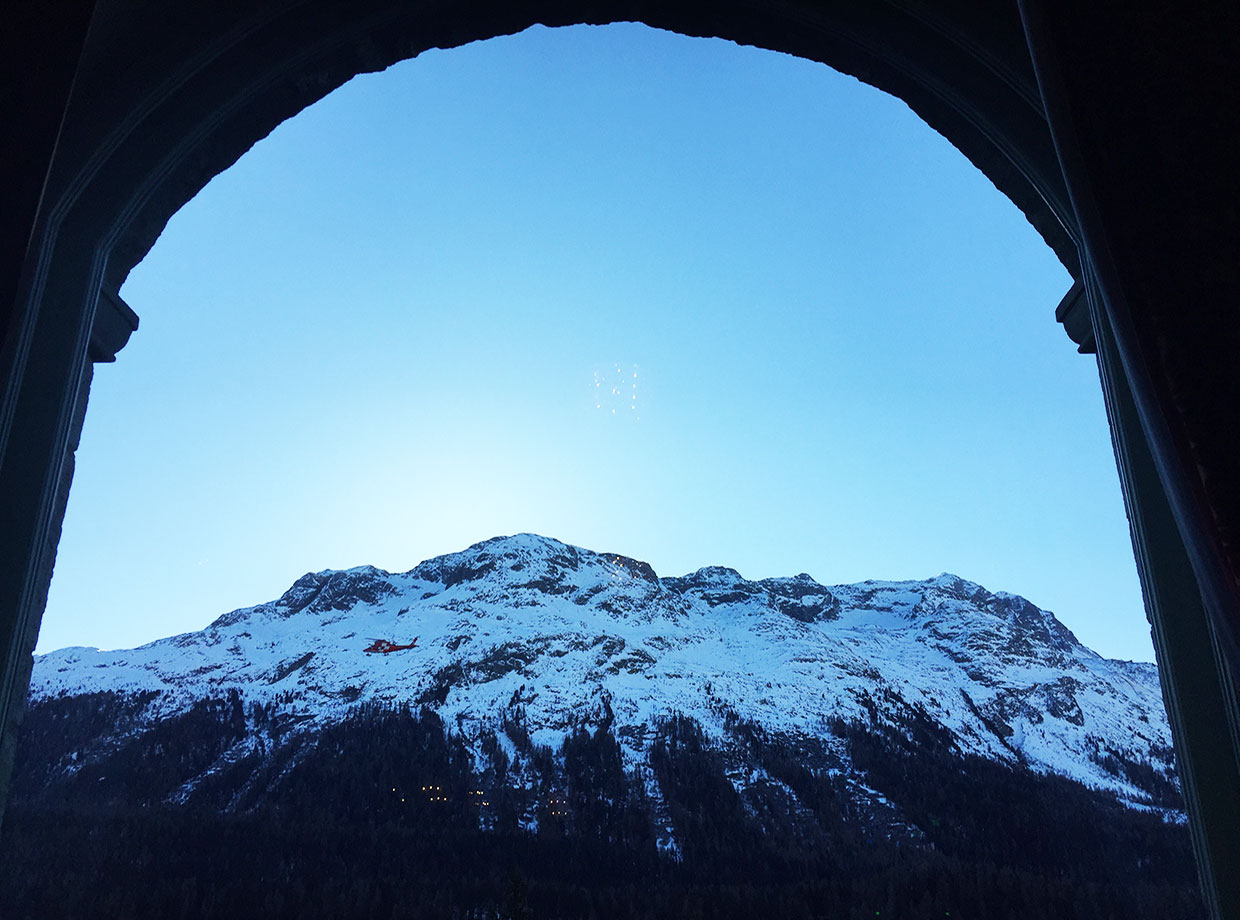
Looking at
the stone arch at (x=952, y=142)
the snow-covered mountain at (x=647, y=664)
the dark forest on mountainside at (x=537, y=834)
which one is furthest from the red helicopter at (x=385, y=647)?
the stone arch at (x=952, y=142)

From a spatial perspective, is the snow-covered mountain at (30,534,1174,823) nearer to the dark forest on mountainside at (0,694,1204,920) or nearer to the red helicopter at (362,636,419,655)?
the red helicopter at (362,636,419,655)

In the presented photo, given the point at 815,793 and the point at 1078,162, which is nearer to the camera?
the point at 1078,162

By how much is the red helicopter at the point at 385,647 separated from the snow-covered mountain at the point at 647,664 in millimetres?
1679

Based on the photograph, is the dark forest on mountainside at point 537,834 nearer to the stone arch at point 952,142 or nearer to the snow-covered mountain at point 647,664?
the snow-covered mountain at point 647,664

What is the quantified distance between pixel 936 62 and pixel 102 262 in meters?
4.32

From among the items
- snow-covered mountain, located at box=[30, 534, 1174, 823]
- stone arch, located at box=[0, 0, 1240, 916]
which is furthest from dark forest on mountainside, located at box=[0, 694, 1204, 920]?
stone arch, located at box=[0, 0, 1240, 916]

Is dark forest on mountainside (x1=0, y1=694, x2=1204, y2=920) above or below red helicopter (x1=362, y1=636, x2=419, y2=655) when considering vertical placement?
below

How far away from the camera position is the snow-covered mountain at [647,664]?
395 ft

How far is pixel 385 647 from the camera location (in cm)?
14162

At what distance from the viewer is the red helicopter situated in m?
140

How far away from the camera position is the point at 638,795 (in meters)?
96.4

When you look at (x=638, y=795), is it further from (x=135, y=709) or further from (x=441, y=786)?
(x=135, y=709)

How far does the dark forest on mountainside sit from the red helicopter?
23.5 m

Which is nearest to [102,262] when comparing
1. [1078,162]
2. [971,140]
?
[1078,162]
